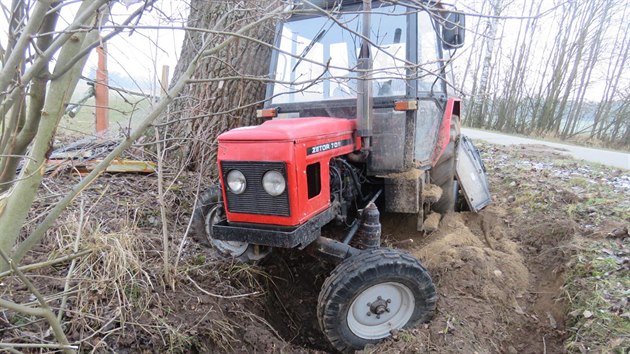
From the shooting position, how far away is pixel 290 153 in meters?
2.28

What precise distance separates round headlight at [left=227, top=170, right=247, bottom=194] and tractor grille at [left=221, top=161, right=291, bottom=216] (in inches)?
0.8

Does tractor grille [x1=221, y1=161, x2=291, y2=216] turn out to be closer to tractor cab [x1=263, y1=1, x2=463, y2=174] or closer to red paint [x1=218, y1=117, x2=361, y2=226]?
red paint [x1=218, y1=117, x2=361, y2=226]

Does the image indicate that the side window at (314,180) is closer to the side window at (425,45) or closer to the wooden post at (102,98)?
the side window at (425,45)

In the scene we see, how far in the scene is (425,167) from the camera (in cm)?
348

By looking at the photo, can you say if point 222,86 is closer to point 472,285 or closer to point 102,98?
point 102,98

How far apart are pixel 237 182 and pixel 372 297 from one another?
1.13 metres

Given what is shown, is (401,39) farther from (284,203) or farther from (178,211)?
(178,211)

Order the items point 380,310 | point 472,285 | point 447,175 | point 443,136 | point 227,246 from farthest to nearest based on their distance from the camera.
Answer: point 447,175 → point 443,136 → point 227,246 → point 472,285 → point 380,310

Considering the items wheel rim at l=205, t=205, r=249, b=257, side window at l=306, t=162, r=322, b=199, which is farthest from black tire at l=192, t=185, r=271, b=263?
side window at l=306, t=162, r=322, b=199

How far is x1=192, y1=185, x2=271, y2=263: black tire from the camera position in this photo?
116 inches

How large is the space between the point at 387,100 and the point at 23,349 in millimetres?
2707

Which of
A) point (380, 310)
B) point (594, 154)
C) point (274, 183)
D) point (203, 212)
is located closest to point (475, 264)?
point (380, 310)

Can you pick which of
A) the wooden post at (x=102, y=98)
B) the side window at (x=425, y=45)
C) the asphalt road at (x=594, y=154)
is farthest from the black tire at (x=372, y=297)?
the asphalt road at (x=594, y=154)

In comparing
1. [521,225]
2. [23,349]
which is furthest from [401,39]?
[23,349]
